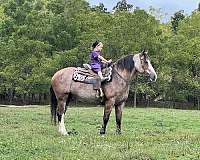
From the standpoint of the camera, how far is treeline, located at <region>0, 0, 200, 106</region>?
52.0m

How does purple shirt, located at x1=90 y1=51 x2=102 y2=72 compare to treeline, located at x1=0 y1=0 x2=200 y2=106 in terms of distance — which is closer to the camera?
purple shirt, located at x1=90 y1=51 x2=102 y2=72

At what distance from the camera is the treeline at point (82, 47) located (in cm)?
5197

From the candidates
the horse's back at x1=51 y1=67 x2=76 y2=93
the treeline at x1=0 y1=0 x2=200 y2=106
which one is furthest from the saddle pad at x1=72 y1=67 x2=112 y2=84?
the treeline at x1=0 y1=0 x2=200 y2=106

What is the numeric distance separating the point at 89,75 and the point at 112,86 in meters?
0.84

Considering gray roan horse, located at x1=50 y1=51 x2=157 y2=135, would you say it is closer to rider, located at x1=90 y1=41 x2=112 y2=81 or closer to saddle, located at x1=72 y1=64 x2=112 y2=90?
saddle, located at x1=72 y1=64 x2=112 y2=90

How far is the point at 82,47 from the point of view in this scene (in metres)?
53.1

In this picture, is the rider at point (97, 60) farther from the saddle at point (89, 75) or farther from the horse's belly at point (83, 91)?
the horse's belly at point (83, 91)

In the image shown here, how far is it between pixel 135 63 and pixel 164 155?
519 cm

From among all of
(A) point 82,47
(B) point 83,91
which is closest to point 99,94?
(B) point 83,91

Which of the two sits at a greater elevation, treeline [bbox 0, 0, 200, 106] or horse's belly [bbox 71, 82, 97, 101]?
treeline [bbox 0, 0, 200, 106]

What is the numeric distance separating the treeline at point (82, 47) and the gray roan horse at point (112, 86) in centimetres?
3613

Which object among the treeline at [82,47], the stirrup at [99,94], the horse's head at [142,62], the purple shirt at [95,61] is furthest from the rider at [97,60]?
the treeline at [82,47]

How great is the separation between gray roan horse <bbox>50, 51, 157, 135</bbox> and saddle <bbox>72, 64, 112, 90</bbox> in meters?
0.16

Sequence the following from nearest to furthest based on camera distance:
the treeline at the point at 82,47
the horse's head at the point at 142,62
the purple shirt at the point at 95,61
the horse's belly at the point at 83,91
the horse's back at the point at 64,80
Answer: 1. the purple shirt at the point at 95,61
2. the horse's belly at the point at 83,91
3. the horse's head at the point at 142,62
4. the horse's back at the point at 64,80
5. the treeline at the point at 82,47
